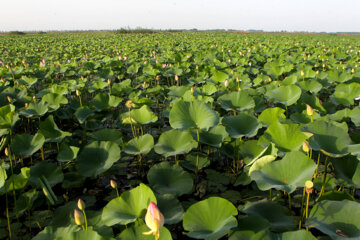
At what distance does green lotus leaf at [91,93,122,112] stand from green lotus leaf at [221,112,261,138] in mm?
1097

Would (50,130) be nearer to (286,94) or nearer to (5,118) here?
(5,118)

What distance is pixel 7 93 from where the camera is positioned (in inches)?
95.7

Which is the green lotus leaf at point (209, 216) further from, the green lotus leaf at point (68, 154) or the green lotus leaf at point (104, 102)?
the green lotus leaf at point (104, 102)

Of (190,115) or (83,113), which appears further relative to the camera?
(83,113)

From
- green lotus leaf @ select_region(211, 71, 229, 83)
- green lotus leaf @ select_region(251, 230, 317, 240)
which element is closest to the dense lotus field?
green lotus leaf @ select_region(251, 230, 317, 240)

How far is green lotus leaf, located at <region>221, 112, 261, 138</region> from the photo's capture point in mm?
1628

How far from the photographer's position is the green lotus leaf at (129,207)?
0.98 meters

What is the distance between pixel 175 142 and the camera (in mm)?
1653

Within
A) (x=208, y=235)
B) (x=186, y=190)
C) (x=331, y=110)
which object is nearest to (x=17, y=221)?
(x=186, y=190)

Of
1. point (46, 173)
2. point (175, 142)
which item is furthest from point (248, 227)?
point (46, 173)

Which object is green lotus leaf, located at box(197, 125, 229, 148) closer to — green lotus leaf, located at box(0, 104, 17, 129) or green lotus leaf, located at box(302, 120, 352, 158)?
green lotus leaf, located at box(302, 120, 352, 158)

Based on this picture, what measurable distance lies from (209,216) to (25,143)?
135 cm

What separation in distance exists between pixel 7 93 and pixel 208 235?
7.93 feet

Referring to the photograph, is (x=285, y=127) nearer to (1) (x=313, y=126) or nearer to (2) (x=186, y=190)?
(1) (x=313, y=126)
